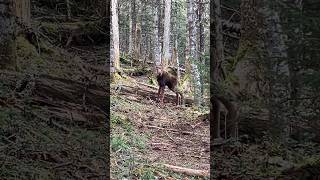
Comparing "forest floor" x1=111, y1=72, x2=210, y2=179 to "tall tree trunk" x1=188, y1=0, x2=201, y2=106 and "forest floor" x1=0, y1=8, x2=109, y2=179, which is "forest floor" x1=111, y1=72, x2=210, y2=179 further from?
"forest floor" x1=0, y1=8, x2=109, y2=179

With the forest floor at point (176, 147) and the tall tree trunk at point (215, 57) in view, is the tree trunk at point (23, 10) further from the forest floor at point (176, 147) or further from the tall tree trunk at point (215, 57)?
the forest floor at point (176, 147)

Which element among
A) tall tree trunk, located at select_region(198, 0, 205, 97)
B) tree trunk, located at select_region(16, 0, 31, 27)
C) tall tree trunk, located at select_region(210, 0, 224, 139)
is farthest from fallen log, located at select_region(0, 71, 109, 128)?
tall tree trunk, located at select_region(198, 0, 205, 97)

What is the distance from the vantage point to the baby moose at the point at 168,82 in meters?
7.58

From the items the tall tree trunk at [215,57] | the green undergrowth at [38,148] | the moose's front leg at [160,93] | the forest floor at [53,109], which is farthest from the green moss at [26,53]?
the moose's front leg at [160,93]

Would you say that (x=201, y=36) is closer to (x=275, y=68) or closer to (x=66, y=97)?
(x=275, y=68)

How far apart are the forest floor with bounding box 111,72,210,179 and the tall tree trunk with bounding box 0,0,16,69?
1.93 m

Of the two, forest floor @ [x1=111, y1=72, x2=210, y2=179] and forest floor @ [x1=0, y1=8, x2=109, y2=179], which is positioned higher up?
forest floor @ [x1=0, y1=8, x2=109, y2=179]

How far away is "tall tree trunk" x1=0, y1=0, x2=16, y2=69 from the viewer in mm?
3926

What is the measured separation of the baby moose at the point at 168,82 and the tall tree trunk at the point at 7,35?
3.73 m

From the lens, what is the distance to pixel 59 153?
13.1ft

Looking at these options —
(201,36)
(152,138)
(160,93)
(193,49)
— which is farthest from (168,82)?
(201,36)

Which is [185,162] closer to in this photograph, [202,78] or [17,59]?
[17,59]

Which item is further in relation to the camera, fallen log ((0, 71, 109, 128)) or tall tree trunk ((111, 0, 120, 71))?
tall tree trunk ((111, 0, 120, 71))

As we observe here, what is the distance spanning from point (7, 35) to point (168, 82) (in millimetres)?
4073
